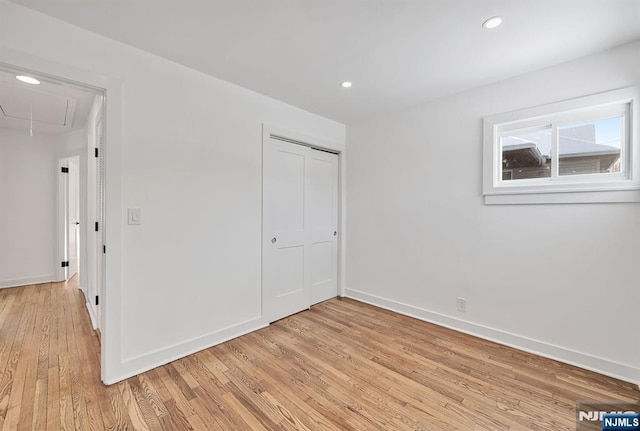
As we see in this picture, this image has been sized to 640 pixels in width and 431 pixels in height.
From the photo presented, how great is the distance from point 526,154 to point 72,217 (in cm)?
708

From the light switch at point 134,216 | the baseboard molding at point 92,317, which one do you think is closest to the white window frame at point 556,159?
the light switch at point 134,216

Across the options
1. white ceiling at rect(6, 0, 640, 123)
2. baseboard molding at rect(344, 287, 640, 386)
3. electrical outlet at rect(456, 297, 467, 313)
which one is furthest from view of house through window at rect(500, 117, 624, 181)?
baseboard molding at rect(344, 287, 640, 386)

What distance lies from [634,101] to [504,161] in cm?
89

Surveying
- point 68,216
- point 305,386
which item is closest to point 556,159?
point 305,386

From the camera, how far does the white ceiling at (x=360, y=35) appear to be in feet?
5.38

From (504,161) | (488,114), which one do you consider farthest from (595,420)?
(488,114)

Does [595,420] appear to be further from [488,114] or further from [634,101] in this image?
[488,114]

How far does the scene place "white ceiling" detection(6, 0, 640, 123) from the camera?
164 cm

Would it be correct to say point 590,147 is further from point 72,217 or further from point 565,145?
point 72,217

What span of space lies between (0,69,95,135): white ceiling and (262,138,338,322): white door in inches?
73.5

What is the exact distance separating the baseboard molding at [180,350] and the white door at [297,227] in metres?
0.26

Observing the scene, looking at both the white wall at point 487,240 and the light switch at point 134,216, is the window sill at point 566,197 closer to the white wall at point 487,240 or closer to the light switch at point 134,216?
the white wall at point 487,240

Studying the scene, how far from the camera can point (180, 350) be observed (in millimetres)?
2297

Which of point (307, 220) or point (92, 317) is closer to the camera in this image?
point (92, 317)
